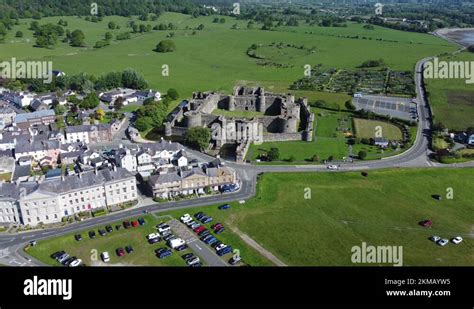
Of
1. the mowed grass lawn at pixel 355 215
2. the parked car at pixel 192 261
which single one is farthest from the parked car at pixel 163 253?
the mowed grass lawn at pixel 355 215

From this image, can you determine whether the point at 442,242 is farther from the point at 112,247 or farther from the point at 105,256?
the point at 105,256

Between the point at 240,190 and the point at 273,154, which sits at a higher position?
the point at 273,154

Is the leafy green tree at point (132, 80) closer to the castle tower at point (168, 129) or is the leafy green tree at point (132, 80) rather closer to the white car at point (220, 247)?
the castle tower at point (168, 129)

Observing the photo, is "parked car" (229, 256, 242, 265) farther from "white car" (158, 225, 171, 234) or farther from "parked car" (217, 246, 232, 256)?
"white car" (158, 225, 171, 234)

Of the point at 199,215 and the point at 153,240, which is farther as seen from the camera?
the point at 199,215

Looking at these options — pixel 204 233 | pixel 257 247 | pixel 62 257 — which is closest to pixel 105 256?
pixel 62 257
